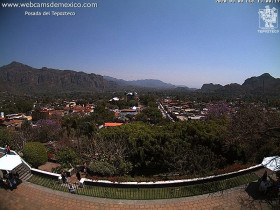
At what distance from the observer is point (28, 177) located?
8969 millimetres

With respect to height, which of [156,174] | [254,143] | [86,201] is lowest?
[156,174]

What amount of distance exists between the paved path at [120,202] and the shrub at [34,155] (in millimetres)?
3473

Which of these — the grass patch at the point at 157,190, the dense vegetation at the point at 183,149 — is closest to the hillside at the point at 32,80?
the dense vegetation at the point at 183,149

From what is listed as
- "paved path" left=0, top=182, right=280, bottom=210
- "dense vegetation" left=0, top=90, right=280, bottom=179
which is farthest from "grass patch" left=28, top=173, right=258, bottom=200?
"dense vegetation" left=0, top=90, right=280, bottom=179

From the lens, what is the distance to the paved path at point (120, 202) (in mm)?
6738

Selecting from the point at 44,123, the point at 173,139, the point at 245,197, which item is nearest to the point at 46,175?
the point at 173,139

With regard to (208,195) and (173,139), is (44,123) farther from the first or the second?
(208,195)

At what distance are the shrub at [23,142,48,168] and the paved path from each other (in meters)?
3.47

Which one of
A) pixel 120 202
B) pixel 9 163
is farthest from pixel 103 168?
pixel 9 163

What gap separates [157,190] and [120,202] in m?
1.73

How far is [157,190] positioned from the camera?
772 cm

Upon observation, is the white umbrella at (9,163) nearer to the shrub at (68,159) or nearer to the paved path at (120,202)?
the paved path at (120,202)

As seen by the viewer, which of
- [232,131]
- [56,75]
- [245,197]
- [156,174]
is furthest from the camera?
[56,75]

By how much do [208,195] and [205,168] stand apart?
7.19 ft
